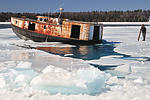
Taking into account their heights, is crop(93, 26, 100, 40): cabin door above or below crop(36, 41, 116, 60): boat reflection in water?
above

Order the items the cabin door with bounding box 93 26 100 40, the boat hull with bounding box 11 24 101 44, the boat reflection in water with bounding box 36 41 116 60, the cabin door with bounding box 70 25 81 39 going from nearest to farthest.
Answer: the boat reflection in water with bounding box 36 41 116 60
the cabin door with bounding box 70 25 81 39
the boat hull with bounding box 11 24 101 44
the cabin door with bounding box 93 26 100 40

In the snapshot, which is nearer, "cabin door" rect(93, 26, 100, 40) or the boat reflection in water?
the boat reflection in water

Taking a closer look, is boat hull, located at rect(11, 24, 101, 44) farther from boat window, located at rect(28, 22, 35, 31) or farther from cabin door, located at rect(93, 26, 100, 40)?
cabin door, located at rect(93, 26, 100, 40)

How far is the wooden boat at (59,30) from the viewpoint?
1788cm

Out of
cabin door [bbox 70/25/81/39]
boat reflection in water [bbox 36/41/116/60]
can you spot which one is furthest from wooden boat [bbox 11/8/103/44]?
boat reflection in water [bbox 36/41/116/60]

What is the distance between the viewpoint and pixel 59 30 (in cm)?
1819

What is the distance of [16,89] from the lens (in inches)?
214

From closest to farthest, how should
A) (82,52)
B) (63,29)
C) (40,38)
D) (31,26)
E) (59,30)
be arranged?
(82,52), (63,29), (59,30), (40,38), (31,26)

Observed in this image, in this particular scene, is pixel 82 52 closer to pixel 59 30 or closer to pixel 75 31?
pixel 75 31

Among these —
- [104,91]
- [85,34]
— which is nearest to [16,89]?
[104,91]

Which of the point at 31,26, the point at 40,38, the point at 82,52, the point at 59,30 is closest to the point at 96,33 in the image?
the point at 59,30

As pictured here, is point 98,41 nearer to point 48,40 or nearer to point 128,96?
point 48,40

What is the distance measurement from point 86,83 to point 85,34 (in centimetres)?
1275

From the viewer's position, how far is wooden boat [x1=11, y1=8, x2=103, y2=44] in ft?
58.6
